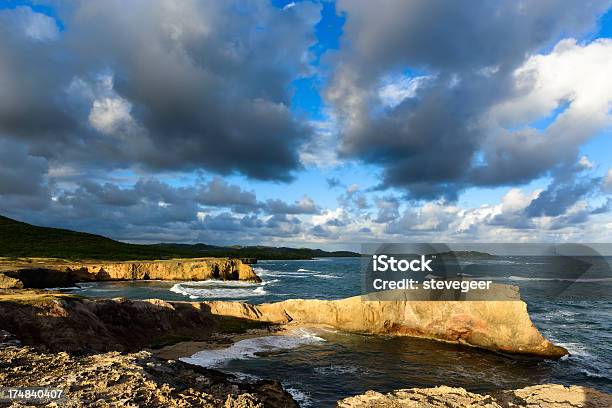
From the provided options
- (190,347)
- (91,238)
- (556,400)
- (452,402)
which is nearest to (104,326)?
(190,347)

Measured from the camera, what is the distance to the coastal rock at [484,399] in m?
15.7

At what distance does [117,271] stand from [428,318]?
8208cm

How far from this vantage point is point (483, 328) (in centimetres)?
3038

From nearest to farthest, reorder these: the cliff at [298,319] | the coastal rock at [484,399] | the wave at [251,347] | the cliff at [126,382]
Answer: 1. the cliff at [126,382]
2. the coastal rock at [484,399]
3. the cliff at [298,319]
4. the wave at [251,347]

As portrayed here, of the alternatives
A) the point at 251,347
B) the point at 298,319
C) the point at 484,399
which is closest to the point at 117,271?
the point at 298,319

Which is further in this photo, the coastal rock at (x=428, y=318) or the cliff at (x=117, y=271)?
the cliff at (x=117, y=271)

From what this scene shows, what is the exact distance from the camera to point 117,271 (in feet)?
300

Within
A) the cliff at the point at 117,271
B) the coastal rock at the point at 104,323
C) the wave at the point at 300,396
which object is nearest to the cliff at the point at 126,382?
the wave at the point at 300,396

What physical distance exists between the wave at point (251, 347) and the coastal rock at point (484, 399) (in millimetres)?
11089

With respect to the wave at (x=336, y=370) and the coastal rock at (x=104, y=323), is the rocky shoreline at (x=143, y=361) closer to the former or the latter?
the coastal rock at (x=104, y=323)

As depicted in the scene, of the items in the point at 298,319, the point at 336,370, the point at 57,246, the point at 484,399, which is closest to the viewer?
the point at 484,399

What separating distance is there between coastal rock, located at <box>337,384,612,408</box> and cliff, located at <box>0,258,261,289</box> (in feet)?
244

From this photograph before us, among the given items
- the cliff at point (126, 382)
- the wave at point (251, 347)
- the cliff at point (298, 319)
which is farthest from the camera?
the wave at point (251, 347)

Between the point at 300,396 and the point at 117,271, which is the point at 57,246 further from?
the point at 300,396
